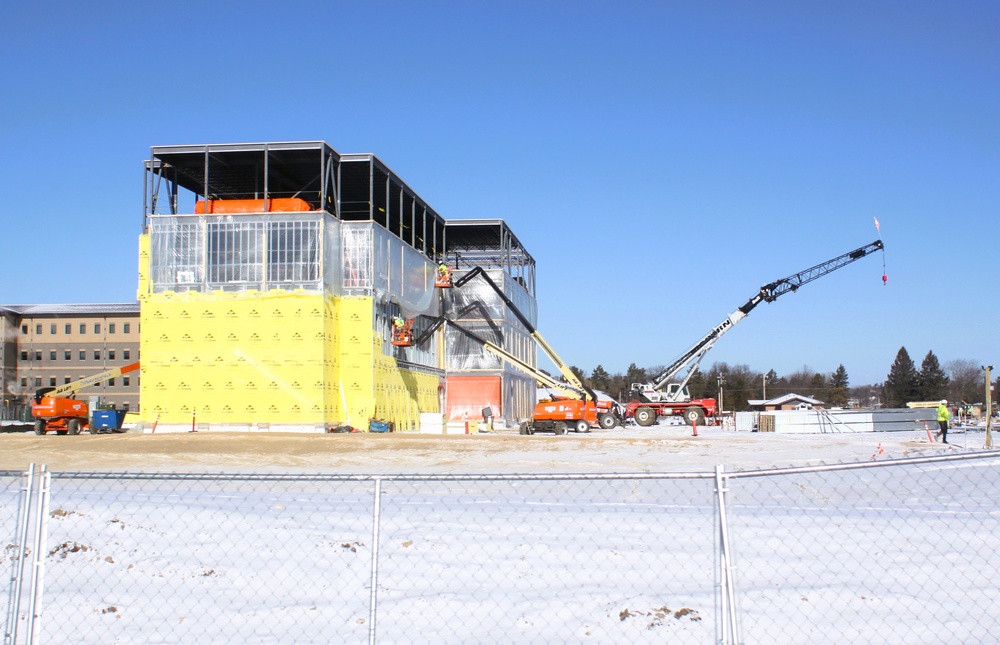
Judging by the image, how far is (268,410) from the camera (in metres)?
44.7

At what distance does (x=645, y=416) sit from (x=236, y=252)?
29762 mm

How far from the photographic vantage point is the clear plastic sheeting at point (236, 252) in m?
45.3

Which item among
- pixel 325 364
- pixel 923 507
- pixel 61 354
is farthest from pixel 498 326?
pixel 61 354

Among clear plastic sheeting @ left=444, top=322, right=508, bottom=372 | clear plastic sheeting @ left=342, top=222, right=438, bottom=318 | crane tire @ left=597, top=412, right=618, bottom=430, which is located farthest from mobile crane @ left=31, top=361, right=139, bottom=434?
crane tire @ left=597, top=412, right=618, bottom=430

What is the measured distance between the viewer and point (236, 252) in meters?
45.4

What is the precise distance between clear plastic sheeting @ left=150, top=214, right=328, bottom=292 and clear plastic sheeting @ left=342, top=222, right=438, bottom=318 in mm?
2717

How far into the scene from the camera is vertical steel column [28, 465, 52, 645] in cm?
670

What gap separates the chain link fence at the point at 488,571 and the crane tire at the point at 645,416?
159ft

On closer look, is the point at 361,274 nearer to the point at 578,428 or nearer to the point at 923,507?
the point at 578,428

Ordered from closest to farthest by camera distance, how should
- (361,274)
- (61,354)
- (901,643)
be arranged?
(901,643)
(361,274)
(61,354)

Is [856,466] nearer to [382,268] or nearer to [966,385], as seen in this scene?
[382,268]

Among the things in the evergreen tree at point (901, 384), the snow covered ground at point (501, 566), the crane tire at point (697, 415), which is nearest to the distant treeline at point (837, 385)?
the evergreen tree at point (901, 384)

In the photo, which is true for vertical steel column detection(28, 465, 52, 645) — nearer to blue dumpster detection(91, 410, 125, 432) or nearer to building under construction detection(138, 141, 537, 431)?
building under construction detection(138, 141, 537, 431)

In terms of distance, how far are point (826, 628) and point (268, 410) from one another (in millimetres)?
39645
